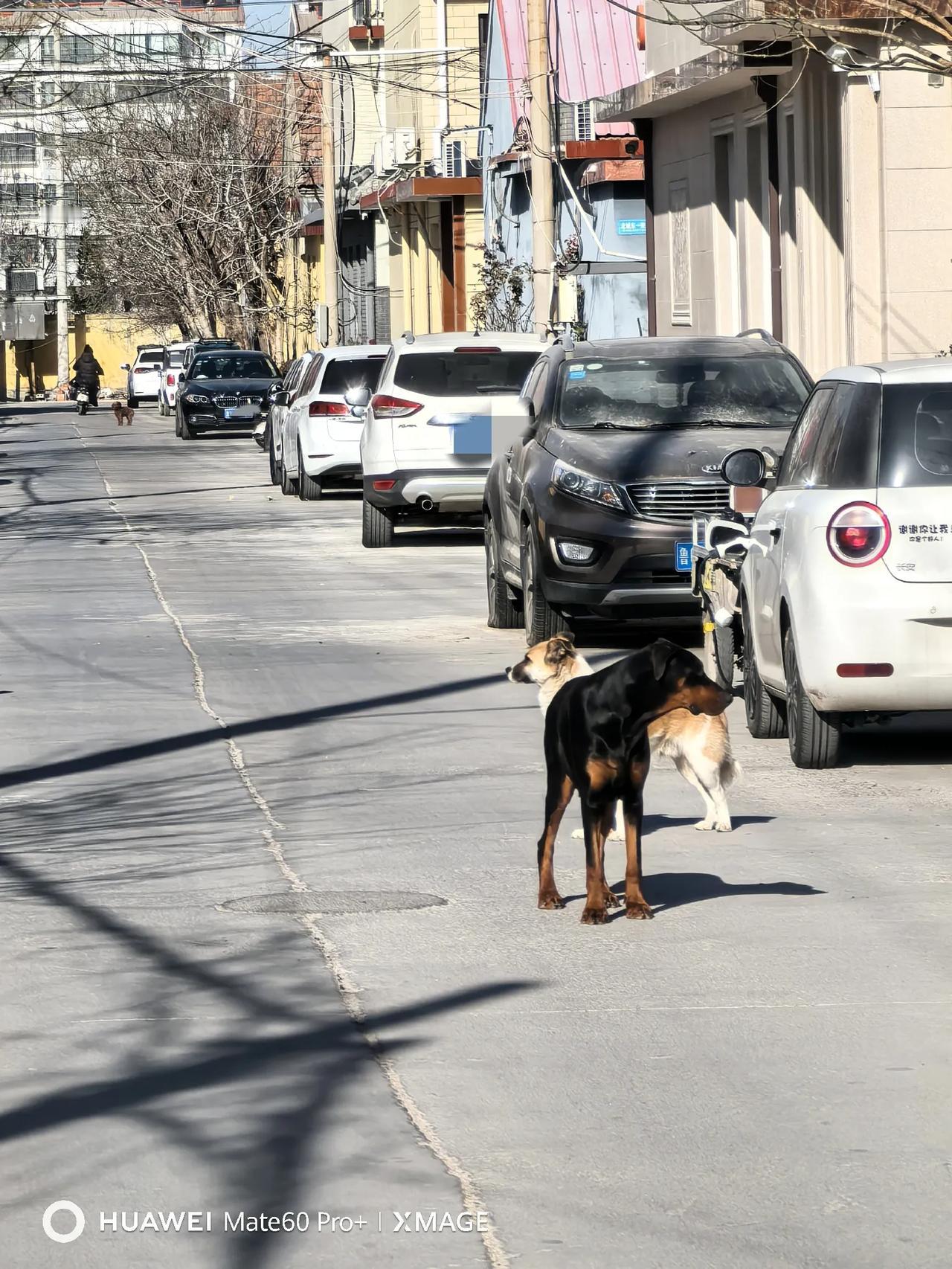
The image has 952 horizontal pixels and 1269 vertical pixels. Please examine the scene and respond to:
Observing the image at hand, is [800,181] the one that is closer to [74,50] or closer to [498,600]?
[498,600]

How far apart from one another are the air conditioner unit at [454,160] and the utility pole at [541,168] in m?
20.3

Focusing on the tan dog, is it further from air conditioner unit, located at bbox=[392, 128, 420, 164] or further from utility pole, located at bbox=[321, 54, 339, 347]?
air conditioner unit, located at bbox=[392, 128, 420, 164]

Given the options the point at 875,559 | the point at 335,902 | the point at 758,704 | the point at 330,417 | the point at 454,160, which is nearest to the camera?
the point at 335,902

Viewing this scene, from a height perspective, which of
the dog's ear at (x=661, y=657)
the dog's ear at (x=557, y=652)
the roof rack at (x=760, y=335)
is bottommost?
the dog's ear at (x=557, y=652)

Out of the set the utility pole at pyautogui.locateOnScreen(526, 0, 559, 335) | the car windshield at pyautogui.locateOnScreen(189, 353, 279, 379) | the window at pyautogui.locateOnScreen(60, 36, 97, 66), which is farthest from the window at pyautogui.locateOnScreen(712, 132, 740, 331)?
the window at pyautogui.locateOnScreen(60, 36, 97, 66)

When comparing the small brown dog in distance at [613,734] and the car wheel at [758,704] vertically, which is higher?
A: the small brown dog in distance at [613,734]

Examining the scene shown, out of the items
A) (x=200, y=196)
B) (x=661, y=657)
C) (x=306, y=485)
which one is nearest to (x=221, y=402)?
(x=306, y=485)

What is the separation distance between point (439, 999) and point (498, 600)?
903cm

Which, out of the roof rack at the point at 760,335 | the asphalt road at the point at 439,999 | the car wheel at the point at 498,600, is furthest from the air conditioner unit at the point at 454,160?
the asphalt road at the point at 439,999

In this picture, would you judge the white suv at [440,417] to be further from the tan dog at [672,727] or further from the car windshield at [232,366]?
the car windshield at [232,366]

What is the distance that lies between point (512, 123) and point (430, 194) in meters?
5.85

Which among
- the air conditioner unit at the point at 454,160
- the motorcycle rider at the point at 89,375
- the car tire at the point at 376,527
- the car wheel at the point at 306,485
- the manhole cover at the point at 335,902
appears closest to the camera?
the manhole cover at the point at 335,902

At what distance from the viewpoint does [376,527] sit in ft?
70.0

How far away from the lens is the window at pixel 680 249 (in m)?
28.6
